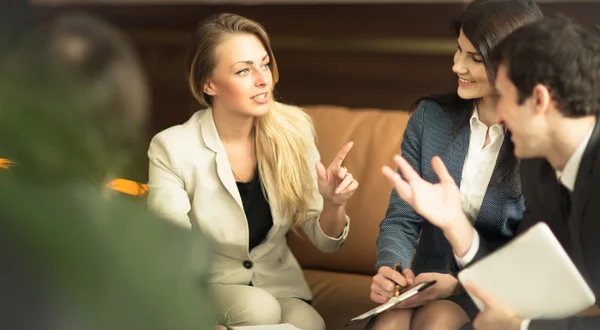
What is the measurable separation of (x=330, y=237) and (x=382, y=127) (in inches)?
9.5

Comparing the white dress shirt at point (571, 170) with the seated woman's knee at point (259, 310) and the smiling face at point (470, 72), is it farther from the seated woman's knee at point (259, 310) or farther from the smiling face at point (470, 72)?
the seated woman's knee at point (259, 310)

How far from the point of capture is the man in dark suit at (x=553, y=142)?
0.59 m

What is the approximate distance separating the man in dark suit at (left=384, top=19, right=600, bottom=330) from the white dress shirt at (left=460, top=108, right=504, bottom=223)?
9 cm

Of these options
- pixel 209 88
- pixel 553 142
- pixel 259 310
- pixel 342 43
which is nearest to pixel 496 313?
pixel 553 142

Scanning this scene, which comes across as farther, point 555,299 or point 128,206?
point 555,299

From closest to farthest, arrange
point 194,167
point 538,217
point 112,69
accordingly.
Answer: point 112,69 → point 538,217 → point 194,167

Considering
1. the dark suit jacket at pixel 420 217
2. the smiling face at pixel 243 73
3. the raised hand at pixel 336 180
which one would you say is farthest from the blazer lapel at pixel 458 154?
the smiling face at pixel 243 73

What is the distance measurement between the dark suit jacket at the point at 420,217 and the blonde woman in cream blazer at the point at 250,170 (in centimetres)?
Result: 7

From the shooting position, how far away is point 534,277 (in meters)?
0.62

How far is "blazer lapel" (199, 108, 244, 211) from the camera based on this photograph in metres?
0.86

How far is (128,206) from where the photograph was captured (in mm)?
316

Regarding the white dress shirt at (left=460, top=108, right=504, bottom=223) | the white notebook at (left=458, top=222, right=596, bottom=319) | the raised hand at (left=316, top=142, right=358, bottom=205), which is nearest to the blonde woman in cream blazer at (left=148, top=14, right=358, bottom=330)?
the raised hand at (left=316, top=142, right=358, bottom=205)

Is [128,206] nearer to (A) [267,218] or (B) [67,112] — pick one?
(B) [67,112]

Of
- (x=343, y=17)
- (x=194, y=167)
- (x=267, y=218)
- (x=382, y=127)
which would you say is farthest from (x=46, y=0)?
(x=343, y=17)
